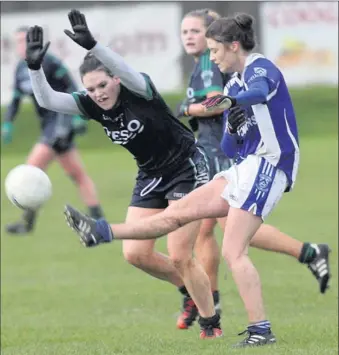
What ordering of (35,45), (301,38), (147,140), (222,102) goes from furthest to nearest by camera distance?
(301,38)
(147,140)
(35,45)
(222,102)

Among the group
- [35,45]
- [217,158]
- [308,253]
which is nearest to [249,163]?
[35,45]

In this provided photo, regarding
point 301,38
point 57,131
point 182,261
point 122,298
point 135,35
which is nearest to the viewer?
point 182,261

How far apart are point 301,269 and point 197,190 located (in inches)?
184

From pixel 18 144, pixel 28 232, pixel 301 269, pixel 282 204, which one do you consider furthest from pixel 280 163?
pixel 18 144

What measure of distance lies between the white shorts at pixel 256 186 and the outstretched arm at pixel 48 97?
3.96 ft

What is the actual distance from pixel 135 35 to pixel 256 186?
1781cm

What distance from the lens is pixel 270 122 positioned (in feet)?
23.0

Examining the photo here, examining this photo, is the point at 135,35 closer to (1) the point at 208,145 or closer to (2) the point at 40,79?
(1) the point at 208,145

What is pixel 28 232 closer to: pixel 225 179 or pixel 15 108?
pixel 15 108

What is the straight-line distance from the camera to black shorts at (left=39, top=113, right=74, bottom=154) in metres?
14.3

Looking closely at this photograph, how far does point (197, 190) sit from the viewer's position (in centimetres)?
727

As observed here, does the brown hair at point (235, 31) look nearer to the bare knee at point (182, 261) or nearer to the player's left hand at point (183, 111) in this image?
the bare knee at point (182, 261)

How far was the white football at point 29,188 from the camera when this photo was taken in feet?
23.3

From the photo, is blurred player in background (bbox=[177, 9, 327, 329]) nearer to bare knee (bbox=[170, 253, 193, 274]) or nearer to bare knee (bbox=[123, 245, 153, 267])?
bare knee (bbox=[123, 245, 153, 267])
